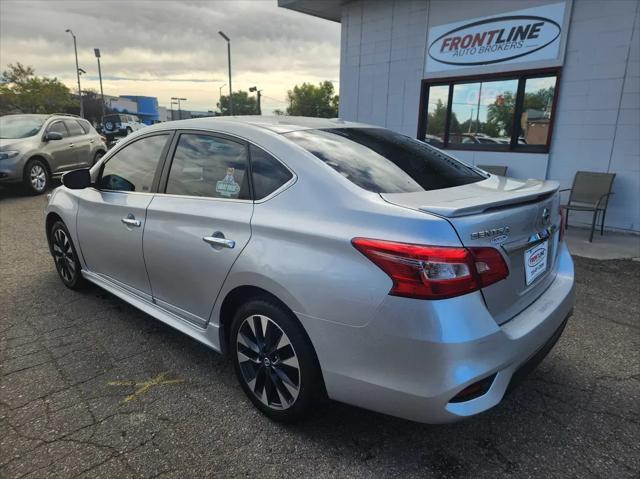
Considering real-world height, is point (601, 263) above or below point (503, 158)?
below

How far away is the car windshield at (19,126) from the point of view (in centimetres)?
934

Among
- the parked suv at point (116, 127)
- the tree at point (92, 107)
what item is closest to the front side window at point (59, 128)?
the parked suv at point (116, 127)

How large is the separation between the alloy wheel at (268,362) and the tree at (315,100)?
80.3 meters

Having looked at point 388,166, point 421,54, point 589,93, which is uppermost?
point 421,54

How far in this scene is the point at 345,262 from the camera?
1.89 m

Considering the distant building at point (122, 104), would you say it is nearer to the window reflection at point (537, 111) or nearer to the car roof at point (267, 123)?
the window reflection at point (537, 111)

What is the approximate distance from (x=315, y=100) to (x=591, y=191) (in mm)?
79423

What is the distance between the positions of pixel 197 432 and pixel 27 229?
5.88 m

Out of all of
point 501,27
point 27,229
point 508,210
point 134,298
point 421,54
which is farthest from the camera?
point 421,54

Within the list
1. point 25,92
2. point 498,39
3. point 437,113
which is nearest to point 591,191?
point 498,39

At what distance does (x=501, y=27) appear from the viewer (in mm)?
7574

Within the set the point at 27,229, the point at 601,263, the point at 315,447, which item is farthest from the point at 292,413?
the point at 27,229

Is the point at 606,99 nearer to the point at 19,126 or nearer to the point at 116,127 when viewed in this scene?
the point at 19,126

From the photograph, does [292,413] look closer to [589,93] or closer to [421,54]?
[589,93]
